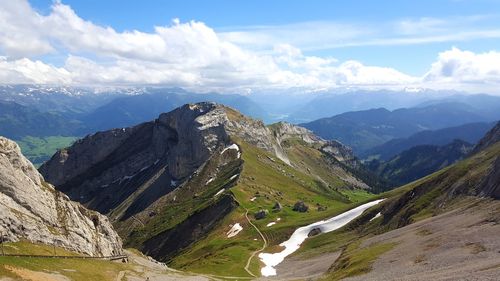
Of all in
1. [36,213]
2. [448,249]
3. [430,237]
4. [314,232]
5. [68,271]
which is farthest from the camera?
[314,232]

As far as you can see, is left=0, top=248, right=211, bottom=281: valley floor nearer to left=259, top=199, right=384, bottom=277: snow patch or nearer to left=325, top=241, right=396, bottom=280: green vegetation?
left=325, top=241, right=396, bottom=280: green vegetation

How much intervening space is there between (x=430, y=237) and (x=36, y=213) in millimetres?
78202

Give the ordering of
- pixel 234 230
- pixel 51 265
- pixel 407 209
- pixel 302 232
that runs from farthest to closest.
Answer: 1. pixel 234 230
2. pixel 302 232
3. pixel 407 209
4. pixel 51 265

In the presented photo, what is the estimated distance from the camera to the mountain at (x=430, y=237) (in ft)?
230

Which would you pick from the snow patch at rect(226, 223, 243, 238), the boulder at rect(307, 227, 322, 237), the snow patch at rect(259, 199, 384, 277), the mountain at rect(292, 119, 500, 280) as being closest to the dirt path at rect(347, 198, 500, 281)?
the mountain at rect(292, 119, 500, 280)

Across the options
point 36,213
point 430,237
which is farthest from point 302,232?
point 36,213

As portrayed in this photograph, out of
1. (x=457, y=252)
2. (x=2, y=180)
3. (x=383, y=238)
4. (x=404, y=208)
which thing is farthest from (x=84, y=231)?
(x=404, y=208)

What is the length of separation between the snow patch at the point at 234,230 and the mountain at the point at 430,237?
34632mm

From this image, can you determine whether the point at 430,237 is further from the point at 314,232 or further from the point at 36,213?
the point at 314,232

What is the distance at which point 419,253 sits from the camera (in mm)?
83250

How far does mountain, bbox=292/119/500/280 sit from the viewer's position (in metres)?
70.2

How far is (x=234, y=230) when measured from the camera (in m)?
191

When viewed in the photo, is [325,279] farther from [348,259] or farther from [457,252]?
[457,252]

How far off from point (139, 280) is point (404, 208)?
3639 inches
